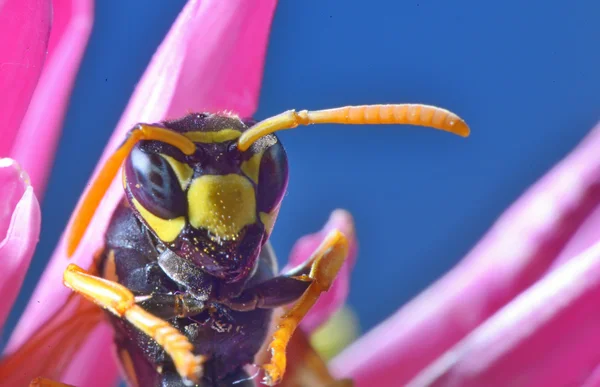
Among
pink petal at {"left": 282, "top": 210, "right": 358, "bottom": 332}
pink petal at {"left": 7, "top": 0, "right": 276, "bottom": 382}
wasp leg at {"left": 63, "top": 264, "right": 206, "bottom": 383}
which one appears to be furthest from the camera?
pink petal at {"left": 282, "top": 210, "right": 358, "bottom": 332}

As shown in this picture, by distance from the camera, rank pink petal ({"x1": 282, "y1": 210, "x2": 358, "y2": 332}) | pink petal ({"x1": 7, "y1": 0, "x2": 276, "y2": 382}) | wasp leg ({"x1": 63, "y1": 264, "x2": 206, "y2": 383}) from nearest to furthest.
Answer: wasp leg ({"x1": 63, "y1": 264, "x2": 206, "y2": 383}) → pink petal ({"x1": 7, "y1": 0, "x2": 276, "y2": 382}) → pink petal ({"x1": 282, "y1": 210, "x2": 358, "y2": 332})

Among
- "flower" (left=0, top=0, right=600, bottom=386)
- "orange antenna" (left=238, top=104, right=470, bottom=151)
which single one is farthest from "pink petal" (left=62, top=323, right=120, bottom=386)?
"orange antenna" (left=238, top=104, right=470, bottom=151)

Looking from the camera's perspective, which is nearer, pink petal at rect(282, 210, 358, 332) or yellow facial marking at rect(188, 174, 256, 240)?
yellow facial marking at rect(188, 174, 256, 240)

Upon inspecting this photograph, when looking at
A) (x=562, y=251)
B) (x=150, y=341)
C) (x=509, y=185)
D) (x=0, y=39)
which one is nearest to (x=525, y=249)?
(x=562, y=251)

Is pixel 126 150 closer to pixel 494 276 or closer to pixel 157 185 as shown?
pixel 157 185

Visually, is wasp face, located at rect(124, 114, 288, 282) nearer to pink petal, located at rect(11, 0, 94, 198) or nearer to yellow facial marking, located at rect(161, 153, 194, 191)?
yellow facial marking, located at rect(161, 153, 194, 191)

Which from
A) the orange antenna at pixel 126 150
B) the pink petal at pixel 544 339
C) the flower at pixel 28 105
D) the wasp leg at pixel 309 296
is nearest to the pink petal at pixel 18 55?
the flower at pixel 28 105

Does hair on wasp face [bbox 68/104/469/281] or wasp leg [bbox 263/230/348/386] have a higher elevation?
hair on wasp face [bbox 68/104/469/281]
